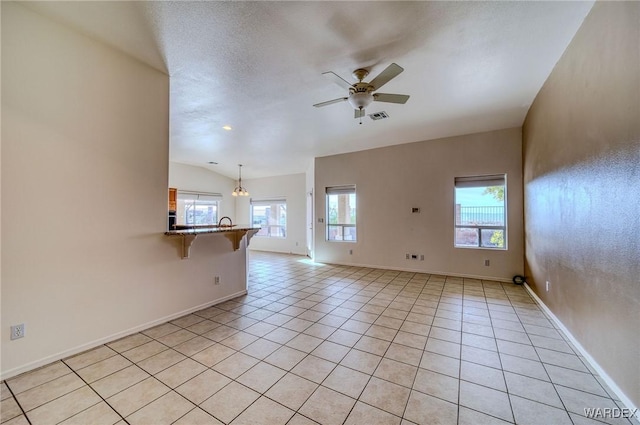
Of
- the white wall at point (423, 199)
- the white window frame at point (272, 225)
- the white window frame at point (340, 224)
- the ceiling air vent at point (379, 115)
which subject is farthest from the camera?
the white window frame at point (272, 225)

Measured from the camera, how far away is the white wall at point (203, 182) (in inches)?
304

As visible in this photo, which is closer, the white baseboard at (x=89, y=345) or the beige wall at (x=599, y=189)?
the beige wall at (x=599, y=189)

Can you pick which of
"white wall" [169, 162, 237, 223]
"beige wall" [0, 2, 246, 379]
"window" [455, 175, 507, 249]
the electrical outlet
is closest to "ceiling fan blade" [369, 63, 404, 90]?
"beige wall" [0, 2, 246, 379]

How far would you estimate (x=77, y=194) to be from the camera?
2.31m

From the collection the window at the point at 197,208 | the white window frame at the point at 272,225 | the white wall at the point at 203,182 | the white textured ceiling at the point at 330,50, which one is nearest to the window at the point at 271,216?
the white window frame at the point at 272,225

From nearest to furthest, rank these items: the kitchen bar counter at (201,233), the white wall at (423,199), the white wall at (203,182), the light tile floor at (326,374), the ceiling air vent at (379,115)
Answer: the light tile floor at (326,374) → the kitchen bar counter at (201,233) → the ceiling air vent at (379,115) → the white wall at (423,199) → the white wall at (203,182)

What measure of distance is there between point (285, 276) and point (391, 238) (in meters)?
2.46

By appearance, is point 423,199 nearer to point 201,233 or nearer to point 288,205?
point 201,233

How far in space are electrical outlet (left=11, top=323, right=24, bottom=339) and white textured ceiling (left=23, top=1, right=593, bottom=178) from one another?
8.28 feet

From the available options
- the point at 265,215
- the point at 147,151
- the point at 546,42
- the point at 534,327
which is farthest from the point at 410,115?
the point at 265,215

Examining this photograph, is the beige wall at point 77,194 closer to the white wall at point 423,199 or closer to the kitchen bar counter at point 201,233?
the kitchen bar counter at point 201,233

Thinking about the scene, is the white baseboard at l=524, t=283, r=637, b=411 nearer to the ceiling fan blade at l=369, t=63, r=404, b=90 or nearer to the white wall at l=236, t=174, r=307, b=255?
the ceiling fan blade at l=369, t=63, r=404, b=90

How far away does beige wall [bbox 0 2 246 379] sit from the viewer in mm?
1992

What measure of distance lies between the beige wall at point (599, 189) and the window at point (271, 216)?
704 cm
